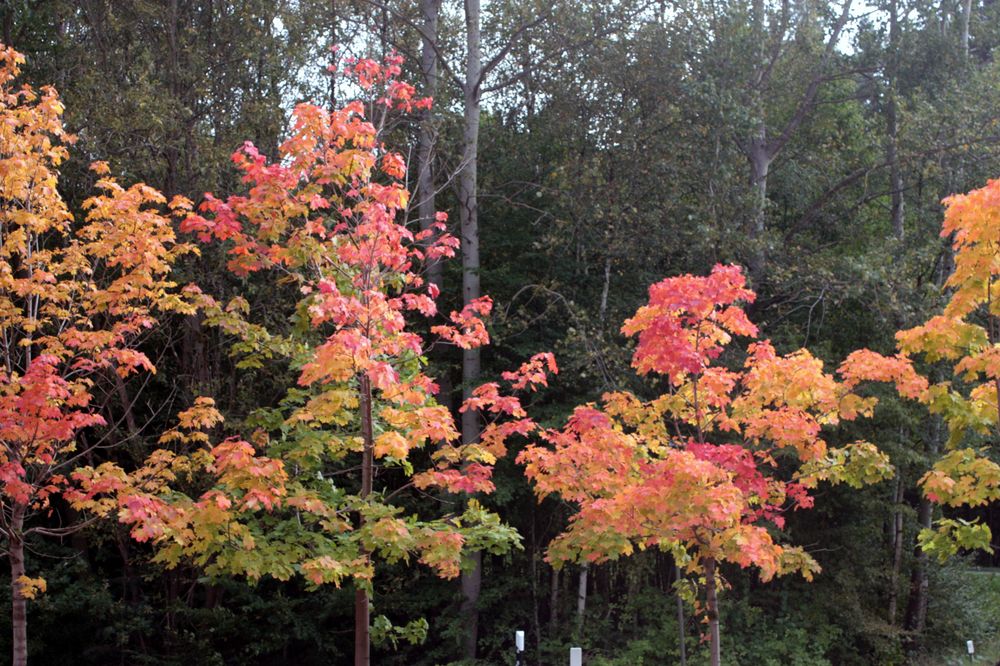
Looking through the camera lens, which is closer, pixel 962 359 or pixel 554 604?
pixel 962 359

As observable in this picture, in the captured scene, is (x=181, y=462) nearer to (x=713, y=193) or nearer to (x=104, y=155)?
(x=104, y=155)

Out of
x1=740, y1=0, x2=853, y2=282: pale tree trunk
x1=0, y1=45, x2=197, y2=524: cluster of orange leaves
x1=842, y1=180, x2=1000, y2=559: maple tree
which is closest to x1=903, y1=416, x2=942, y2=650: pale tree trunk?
x1=740, y1=0, x2=853, y2=282: pale tree trunk

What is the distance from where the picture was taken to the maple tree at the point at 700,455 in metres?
7.32

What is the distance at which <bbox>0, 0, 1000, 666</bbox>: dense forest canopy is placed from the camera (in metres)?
7.73

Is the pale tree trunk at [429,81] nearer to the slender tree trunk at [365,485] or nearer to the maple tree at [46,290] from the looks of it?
the maple tree at [46,290]

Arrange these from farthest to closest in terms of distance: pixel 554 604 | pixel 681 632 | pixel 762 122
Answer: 1. pixel 554 604
2. pixel 762 122
3. pixel 681 632

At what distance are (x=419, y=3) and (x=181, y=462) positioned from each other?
30.2ft

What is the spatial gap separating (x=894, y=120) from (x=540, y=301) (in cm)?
643

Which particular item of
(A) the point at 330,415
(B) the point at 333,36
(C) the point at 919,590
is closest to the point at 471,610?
(C) the point at 919,590

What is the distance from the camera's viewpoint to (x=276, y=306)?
12.0 meters

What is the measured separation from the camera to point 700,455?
7543mm

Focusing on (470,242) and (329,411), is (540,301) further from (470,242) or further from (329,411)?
(329,411)

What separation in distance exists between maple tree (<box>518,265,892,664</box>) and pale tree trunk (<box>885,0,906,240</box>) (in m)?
7.91

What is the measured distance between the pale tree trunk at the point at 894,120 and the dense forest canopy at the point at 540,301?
6cm
